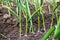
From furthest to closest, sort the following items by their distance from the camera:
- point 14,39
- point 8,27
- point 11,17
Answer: point 11,17, point 8,27, point 14,39

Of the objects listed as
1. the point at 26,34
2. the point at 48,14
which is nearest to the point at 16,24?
the point at 26,34

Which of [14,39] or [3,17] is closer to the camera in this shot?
[14,39]

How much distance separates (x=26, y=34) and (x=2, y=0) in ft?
1.56

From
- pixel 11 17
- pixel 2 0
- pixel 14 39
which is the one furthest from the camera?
pixel 2 0

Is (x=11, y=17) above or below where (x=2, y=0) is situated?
below

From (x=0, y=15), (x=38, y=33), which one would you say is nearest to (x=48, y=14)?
(x=38, y=33)

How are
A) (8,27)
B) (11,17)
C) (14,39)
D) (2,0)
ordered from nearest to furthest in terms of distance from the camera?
1. (14,39)
2. (8,27)
3. (11,17)
4. (2,0)

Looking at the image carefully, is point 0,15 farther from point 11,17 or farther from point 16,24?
point 16,24

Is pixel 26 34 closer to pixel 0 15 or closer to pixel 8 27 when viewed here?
pixel 8 27

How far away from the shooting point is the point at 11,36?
1.04 m

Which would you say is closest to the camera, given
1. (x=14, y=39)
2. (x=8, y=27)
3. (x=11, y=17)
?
(x=14, y=39)

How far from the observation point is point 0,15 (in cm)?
130

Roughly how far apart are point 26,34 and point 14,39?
3.2 inches

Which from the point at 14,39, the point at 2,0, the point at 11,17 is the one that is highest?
the point at 2,0
